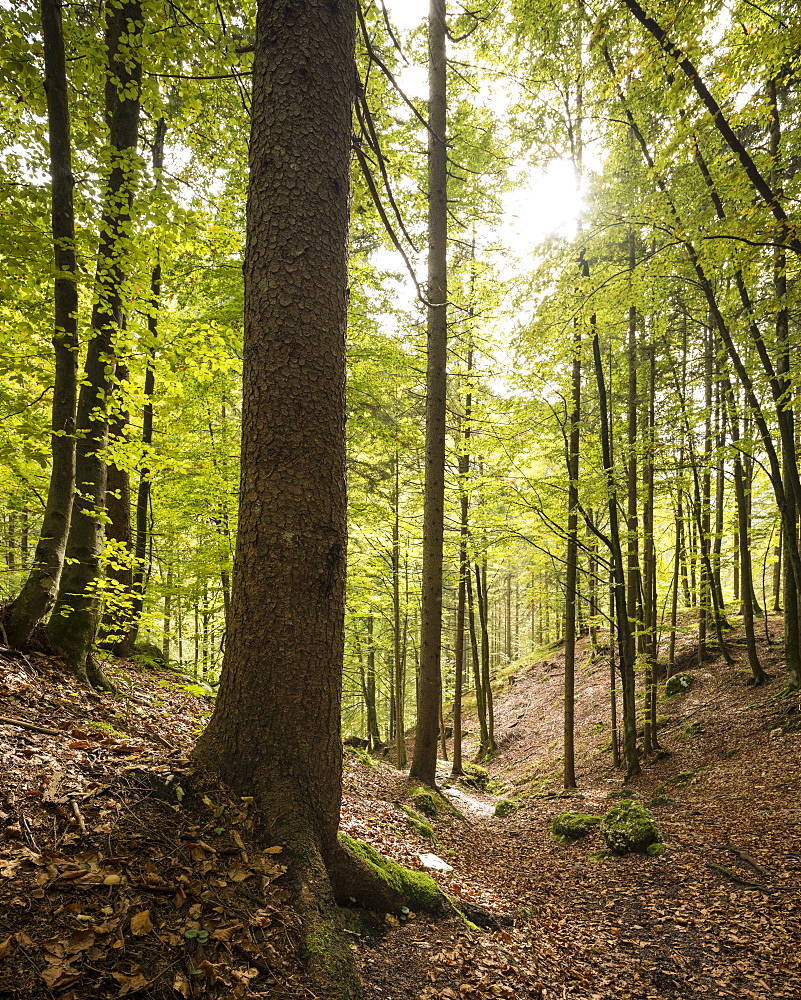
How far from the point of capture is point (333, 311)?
3.11 m

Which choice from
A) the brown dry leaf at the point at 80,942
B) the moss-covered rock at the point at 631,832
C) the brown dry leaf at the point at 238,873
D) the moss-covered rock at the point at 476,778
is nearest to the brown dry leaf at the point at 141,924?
the brown dry leaf at the point at 80,942

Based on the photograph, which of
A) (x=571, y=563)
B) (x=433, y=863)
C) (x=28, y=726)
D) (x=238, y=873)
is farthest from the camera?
(x=571, y=563)

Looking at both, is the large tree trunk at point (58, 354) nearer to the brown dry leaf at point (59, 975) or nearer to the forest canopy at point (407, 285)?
the forest canopy at point (407, 285)

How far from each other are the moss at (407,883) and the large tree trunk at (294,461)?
0.54m

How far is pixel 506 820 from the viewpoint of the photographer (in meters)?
9.96

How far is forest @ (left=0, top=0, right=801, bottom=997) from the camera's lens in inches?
117

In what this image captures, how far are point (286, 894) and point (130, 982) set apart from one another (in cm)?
80

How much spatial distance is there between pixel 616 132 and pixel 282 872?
12.6 metres

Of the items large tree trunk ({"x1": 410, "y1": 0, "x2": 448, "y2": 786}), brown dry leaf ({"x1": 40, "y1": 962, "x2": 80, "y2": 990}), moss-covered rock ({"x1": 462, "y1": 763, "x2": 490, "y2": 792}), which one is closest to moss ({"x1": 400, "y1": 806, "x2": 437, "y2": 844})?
large tree trunk ({"x1": 410, "y1": 0, "x2": 448, "y2": 786})

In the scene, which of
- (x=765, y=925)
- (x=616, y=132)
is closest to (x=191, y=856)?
(x=765, y=925)

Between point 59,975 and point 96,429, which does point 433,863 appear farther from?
point 96,429

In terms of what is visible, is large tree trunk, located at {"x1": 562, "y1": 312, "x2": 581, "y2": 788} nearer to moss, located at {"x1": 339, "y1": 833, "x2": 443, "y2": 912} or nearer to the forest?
the forest

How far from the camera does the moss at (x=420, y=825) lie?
652 cm

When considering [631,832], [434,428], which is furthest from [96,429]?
[631,832]
